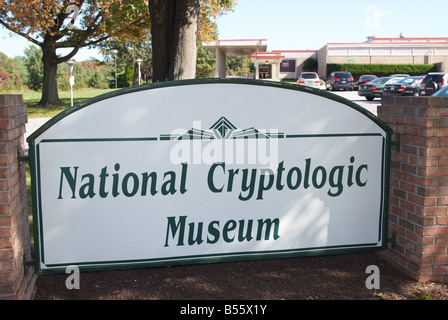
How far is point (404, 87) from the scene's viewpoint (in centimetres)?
2270

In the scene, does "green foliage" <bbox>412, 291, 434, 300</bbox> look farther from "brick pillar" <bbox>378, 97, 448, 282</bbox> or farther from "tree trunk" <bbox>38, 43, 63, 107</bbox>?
"tree trunk" <bbox>38, 43, 63, 107</bbox>

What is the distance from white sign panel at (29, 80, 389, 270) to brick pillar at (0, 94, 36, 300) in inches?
5.6

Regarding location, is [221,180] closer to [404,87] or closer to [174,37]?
[174,37]

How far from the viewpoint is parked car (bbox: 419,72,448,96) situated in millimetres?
19969

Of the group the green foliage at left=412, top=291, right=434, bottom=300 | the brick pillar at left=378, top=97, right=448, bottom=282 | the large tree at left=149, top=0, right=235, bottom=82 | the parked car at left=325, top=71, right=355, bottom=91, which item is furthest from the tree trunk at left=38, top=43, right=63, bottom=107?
the green foliage at left=412, top=291, right=434, bottom=300

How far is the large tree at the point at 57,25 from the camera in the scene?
21438mm

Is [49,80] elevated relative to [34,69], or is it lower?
lower

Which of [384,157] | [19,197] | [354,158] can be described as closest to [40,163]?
[19,197]

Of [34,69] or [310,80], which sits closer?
[310,80]

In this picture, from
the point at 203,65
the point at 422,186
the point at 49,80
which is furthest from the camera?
the point at 203,65

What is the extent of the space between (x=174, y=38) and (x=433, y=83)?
17.1 meters

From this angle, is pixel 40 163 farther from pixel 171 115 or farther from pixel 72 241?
pixel 171 115

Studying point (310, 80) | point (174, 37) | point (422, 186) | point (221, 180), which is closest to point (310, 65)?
point (310, 80)

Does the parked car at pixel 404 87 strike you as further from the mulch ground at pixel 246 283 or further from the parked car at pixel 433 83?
the mulch ground at pixel 246 283
